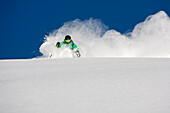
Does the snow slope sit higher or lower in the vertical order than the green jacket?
lower

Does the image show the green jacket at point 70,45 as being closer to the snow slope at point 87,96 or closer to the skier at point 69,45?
the skier at point 69,45

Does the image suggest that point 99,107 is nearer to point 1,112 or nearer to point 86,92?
point 86,92

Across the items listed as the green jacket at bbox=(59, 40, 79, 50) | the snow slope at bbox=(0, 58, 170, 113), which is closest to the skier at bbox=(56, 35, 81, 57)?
the green jacket at bbox=(59, 40, 79, 50)

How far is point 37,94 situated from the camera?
246cm

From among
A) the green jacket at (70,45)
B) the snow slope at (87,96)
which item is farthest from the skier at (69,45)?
the snow slope at (87,96)

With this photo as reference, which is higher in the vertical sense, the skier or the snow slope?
the skier

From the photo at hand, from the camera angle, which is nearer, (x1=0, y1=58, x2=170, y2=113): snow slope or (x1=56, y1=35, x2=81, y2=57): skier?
(x1=0, y1=58, x2=170, y2=113): snow slope

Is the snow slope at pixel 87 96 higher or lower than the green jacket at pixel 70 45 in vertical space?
lower

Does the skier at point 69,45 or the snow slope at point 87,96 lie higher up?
the skier at point 69,45

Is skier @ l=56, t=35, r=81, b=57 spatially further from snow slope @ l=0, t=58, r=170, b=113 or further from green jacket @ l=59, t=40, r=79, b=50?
snow slope @ l=0, t=58, r=170, b=113

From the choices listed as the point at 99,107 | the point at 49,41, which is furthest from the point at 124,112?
the point at 49,41

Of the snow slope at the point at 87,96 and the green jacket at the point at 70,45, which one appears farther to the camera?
the green jacket at the point at 70,45

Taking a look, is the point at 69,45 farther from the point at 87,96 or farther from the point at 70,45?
the point at 87,96

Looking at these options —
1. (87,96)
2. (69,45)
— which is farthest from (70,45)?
(87,96)
